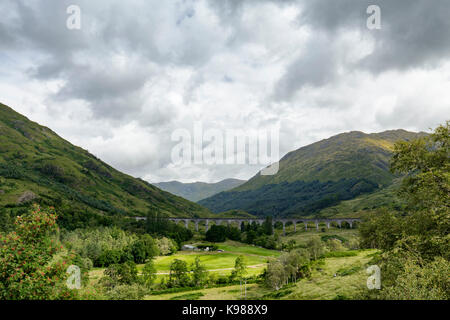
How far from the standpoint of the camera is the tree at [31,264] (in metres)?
14.9

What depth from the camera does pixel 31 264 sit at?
615 inches

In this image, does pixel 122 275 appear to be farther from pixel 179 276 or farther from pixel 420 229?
pixel 420 229

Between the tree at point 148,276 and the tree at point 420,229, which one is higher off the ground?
the tree at point 420,229

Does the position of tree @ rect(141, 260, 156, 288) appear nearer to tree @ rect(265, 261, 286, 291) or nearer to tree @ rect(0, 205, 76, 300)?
tree @ rect(265, 261, 286, 291)

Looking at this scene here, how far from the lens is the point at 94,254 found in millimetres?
109438

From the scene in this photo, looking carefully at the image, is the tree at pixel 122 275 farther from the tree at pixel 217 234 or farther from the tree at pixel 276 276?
the tree at pixel 217 234

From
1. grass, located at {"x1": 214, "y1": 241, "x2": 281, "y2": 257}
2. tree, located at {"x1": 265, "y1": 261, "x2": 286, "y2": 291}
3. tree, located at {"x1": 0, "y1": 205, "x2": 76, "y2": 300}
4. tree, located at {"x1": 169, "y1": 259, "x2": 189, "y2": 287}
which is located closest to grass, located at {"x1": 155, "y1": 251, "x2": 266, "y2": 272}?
grass, located at {"x1": 214, "y1": 241, "x2": 281, "y2": 257}

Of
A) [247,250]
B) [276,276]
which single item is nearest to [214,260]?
[247,250]

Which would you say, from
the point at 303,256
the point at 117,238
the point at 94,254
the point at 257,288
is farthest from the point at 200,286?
the point at 117,238

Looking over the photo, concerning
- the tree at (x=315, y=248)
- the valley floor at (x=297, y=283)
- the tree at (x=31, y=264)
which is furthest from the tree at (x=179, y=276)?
the tree at (x=31, y=264)

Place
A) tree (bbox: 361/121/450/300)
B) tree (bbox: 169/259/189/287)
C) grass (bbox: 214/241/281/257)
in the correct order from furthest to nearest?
1. grass (bbox: 214/241/281/257)
2. tree (bbox: 169/259/189/287)
3. tree (bbox: 361/121/450/300)

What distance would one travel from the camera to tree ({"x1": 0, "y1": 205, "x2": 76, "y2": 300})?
49.0 ft

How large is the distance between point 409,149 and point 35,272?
106 feet
